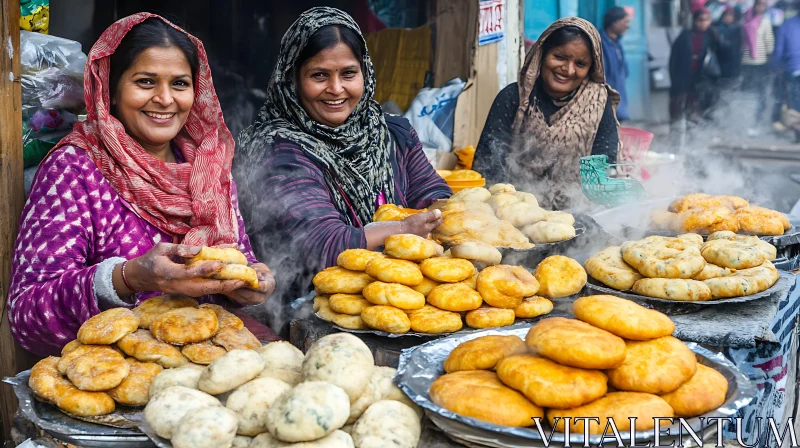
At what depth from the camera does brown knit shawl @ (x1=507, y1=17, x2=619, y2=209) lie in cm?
537

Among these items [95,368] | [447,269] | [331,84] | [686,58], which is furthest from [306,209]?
[686,58]

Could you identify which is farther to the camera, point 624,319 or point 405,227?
point 405,227

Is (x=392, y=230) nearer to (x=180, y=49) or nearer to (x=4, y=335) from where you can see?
(x=180, y=49)

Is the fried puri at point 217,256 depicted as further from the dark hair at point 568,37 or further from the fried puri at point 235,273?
the dark hair at point 568,37

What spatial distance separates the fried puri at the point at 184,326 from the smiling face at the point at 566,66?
4.13 metres

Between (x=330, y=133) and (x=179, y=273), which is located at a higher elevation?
(x=330, y=133)

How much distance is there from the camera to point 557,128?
17.8 feet

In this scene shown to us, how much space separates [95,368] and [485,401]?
38.5 inches

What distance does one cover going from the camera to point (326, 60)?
10.6ft

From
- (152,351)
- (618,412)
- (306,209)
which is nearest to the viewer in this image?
(618,412)

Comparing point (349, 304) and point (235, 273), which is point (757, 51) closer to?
point (349, 304)

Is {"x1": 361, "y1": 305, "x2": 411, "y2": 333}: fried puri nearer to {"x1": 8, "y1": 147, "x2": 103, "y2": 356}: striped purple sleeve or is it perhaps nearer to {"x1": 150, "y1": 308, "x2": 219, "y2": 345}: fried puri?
{"x1": 150, "y1": 308, "x2": 219, "y2": 345}: fried puri

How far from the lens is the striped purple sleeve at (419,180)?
392 cm

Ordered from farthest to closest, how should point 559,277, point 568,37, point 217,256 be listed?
point 568,37, point 559,277, point 217,256
